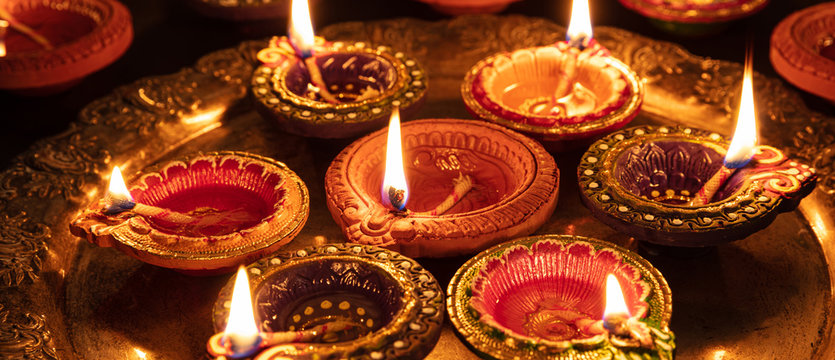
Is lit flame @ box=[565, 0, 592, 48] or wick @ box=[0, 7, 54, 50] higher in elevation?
lit flame @ box=[565, 0, 592, 48]

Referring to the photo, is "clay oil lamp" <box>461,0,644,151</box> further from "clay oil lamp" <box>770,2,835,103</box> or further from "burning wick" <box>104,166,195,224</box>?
"burning wick" <box>104,166,195,224</box>

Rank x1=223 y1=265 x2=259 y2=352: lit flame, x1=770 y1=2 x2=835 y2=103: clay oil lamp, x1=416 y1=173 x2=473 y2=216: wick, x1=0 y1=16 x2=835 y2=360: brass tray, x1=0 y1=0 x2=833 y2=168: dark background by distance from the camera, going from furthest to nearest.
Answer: x1=0 y1=0 x2=833 y2=168: dark background < x1=770 y1=2 x2=835 y2=103: clay oil lamp < x1=416 y1=173 x2=473 y2=216: wick < x1=0 y1=16 x2=835 y2=360: brass tray < x1=223 y1=265 x2=259 y2=352: lit flame

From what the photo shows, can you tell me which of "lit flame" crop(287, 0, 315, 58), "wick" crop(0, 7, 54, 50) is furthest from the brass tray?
"wick" crop(0, 7, 54, 50)

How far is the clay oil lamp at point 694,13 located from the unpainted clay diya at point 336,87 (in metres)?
1.00

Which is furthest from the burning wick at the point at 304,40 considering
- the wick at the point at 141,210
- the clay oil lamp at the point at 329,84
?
the wick at the point at 141,210

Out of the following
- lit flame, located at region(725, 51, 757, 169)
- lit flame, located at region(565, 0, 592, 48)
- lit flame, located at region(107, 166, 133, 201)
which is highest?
lit flame, located at region(565, 0, 592, 48)

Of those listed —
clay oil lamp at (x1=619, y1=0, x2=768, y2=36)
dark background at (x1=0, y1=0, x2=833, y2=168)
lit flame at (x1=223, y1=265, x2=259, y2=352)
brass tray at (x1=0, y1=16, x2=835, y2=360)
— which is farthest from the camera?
clay oil lamp at (x1=619, y1=0, x2=768, y2=36)

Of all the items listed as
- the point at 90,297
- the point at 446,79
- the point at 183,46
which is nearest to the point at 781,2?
the point at 446,79

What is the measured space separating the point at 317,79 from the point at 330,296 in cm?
91

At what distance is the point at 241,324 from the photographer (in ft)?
5.65

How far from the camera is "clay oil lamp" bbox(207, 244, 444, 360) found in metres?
1.74

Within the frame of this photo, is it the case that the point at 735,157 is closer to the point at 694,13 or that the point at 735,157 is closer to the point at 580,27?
the point at 580,27

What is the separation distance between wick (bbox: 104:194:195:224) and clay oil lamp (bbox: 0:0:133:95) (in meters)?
0.84

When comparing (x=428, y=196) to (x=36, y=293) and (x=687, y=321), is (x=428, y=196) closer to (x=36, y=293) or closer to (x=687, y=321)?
(x=687, y=321)
